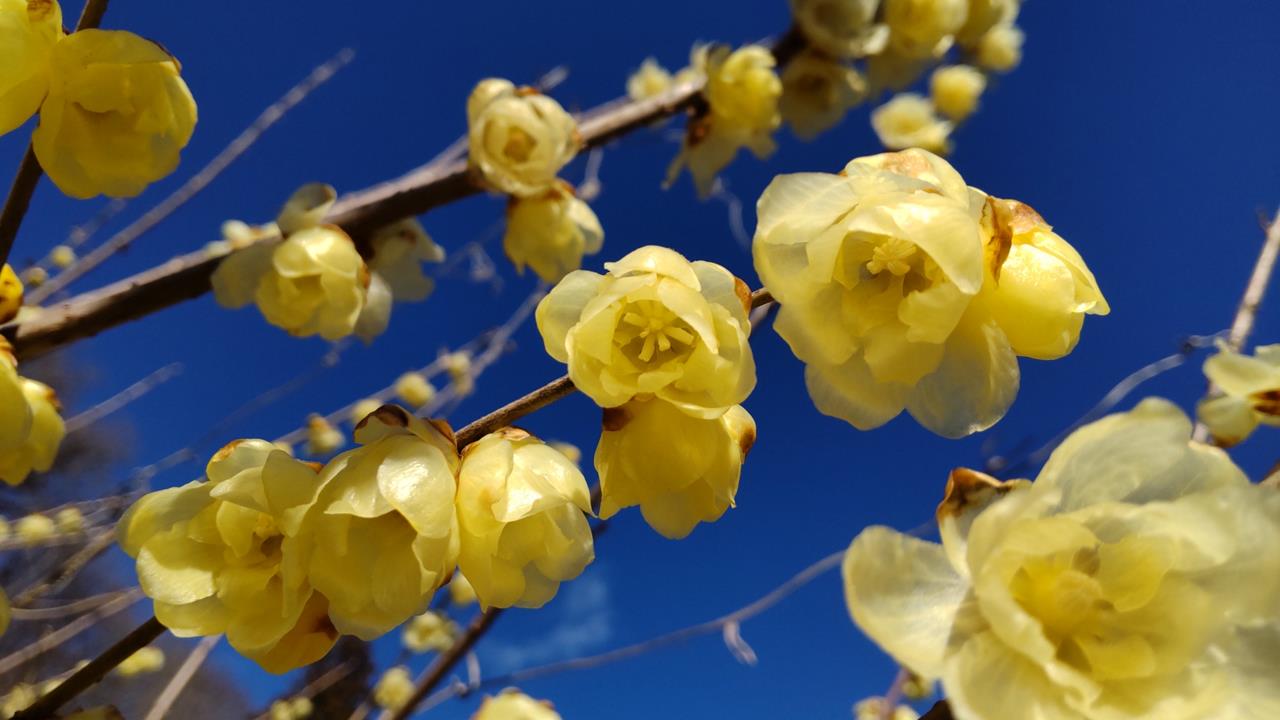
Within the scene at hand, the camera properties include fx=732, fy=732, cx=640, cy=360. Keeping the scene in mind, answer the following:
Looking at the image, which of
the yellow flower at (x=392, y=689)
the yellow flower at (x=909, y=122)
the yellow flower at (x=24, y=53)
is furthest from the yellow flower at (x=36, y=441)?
the yellow flower at (x=392, y=689)

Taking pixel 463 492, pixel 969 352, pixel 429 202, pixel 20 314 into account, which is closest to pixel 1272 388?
pixel 969 352

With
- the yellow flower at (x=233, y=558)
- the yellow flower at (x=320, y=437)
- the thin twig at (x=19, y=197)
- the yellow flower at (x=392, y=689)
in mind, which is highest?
the thin twig at (x=19, y=197)

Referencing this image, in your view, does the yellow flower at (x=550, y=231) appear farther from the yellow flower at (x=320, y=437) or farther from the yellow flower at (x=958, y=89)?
the yellow flower at (x=958, y=89)

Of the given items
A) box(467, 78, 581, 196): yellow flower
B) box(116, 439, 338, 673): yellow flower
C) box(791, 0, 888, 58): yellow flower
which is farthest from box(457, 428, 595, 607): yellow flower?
box(791, 0, 888, 58): yellow flower

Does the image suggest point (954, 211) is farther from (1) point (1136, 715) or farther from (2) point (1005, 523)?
(1) point (1136, 715)

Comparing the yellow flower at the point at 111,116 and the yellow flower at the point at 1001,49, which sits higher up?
the yellow flower at the point at 111,116

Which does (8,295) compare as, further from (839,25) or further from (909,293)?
(839,25)
